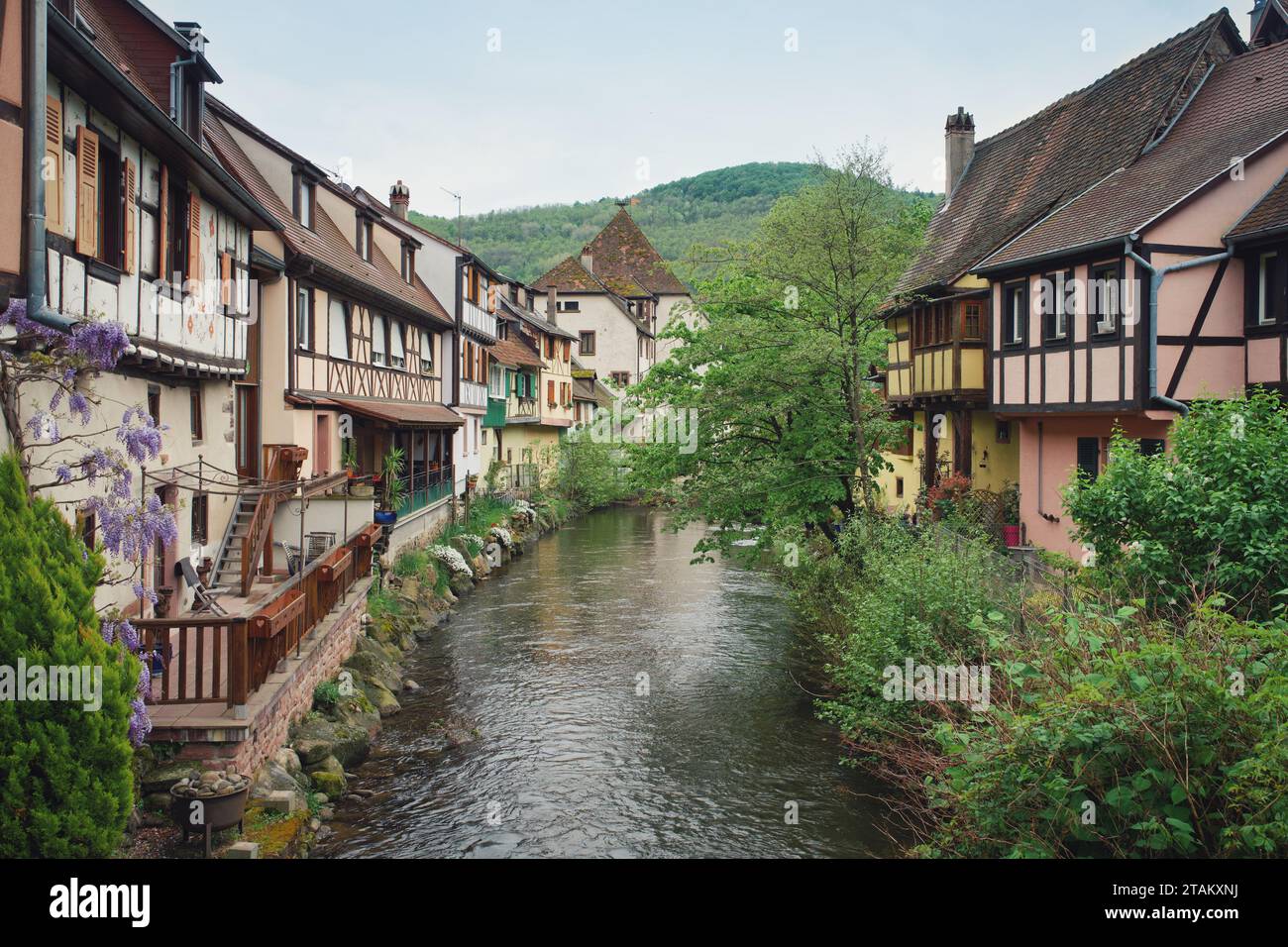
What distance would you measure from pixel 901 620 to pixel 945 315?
39.5 feet

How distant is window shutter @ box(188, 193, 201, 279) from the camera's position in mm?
13057

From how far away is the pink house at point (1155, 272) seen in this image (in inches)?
619

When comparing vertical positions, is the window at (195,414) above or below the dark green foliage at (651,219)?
below

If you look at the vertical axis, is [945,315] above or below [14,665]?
above

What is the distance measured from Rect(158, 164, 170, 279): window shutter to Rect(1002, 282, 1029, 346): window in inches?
585

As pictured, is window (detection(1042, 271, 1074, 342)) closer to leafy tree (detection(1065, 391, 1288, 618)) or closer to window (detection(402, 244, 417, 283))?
leafy tree (detection(1065, 391, 1288, 618))

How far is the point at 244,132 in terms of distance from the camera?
21125mm

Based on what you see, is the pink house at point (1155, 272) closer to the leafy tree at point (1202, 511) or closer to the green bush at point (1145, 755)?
the leafy tree at point (1202, 511)

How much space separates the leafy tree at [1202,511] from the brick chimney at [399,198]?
1153 inches

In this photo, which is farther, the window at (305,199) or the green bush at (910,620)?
the window at (305,199)

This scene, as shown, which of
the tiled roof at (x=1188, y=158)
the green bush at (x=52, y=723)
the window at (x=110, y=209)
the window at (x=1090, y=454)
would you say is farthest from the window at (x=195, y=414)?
the window at (x=1090, y=454)
